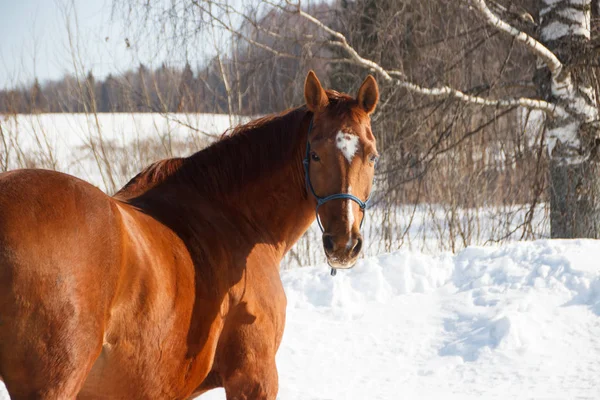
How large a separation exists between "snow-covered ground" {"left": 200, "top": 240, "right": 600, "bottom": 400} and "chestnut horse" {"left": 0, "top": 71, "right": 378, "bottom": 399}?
1636 millimetres

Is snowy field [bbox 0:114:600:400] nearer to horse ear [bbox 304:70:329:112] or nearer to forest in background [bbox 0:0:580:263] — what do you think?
forest in background [bbox 0:0:580:263]

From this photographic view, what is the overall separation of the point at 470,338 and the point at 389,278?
129 centimetres

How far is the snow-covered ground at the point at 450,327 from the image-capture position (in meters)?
4.16

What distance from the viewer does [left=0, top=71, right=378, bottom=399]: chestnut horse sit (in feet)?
5.59

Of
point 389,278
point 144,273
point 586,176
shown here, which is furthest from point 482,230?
point 144,273

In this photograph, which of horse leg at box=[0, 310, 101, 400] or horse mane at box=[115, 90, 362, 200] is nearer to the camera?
horse leg at box=[0, 310, 101, 400]

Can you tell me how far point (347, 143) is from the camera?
8.33 feet

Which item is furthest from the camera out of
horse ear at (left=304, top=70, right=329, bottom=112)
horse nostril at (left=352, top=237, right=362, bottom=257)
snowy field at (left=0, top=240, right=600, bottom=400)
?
snowy field at (left=0, top=240, right=600, bottom=400)

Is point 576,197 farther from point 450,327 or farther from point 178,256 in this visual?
point 178,256

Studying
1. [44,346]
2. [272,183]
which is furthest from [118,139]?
[44,346]

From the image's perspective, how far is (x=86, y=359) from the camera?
179 cm

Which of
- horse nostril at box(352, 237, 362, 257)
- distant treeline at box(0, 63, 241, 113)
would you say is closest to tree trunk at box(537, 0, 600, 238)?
distant treeline at box(0, 63, 241, 113)

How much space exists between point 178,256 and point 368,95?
1.25m

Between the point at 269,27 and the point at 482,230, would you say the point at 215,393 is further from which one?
the point at 482,230
